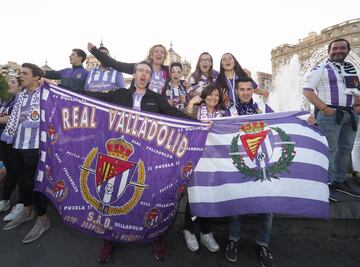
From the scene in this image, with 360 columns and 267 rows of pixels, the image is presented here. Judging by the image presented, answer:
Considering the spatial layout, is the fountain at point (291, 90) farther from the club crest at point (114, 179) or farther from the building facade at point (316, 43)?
the building facade at point (316, 43)

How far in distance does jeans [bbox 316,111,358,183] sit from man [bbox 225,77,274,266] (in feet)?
3.35

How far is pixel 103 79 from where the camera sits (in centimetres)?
492

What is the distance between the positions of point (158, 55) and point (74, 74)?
1795 mm

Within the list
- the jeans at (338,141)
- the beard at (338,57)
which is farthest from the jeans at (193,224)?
the beard at (338,57)

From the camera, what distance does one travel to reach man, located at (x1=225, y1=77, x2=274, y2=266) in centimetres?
293

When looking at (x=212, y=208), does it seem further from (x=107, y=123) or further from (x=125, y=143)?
(x=107, y=123)

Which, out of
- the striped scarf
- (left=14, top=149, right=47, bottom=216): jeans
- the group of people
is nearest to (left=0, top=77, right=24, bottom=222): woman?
the group of people

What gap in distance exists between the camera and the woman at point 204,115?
313 centimetres

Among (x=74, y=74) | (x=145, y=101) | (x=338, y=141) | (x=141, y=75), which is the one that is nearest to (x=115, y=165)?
(x=145, y=101)

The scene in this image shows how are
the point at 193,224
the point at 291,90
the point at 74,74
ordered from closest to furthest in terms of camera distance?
the point at 193,224 < the point at 74,74 < the point at 291,90

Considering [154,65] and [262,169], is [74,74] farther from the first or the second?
[262,169]

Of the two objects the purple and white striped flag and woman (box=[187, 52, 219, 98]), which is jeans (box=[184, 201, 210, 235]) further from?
woman (box=[187, 52, 219, 98])

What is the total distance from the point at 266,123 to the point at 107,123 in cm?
190

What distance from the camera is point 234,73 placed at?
4.32 meters
